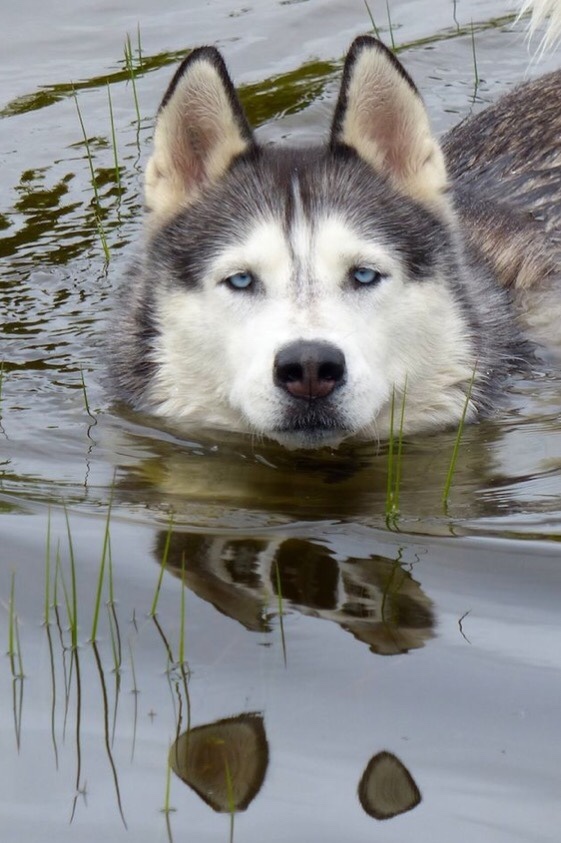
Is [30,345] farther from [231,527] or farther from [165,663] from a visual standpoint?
[165,663]

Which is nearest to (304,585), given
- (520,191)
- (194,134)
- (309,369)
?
Answer: (309,369)

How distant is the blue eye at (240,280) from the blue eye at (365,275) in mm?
354

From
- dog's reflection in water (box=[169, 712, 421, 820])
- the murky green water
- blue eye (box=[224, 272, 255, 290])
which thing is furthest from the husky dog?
dog's reflection in water (box=[169, 712, 421, 820])

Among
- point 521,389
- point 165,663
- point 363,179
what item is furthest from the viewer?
point 521,389

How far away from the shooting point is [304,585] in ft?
12.8

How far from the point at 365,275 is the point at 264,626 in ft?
5.08

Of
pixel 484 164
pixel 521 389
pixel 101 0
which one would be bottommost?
pixel 521 389

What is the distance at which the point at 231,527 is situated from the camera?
4387mm

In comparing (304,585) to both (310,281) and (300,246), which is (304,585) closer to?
(310,281)

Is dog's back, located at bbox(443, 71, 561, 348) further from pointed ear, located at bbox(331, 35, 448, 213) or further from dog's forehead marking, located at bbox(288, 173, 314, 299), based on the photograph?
dog's forehead marking, located at bbox(288, 173, 314, 299)

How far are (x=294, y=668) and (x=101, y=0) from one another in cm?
822

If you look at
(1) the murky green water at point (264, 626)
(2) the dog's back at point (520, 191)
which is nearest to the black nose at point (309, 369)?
(1) the murky green water at point (264, 626)

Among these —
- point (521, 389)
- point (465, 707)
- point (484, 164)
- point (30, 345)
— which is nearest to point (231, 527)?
point (465, 707)

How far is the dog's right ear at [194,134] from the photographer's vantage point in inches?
193
